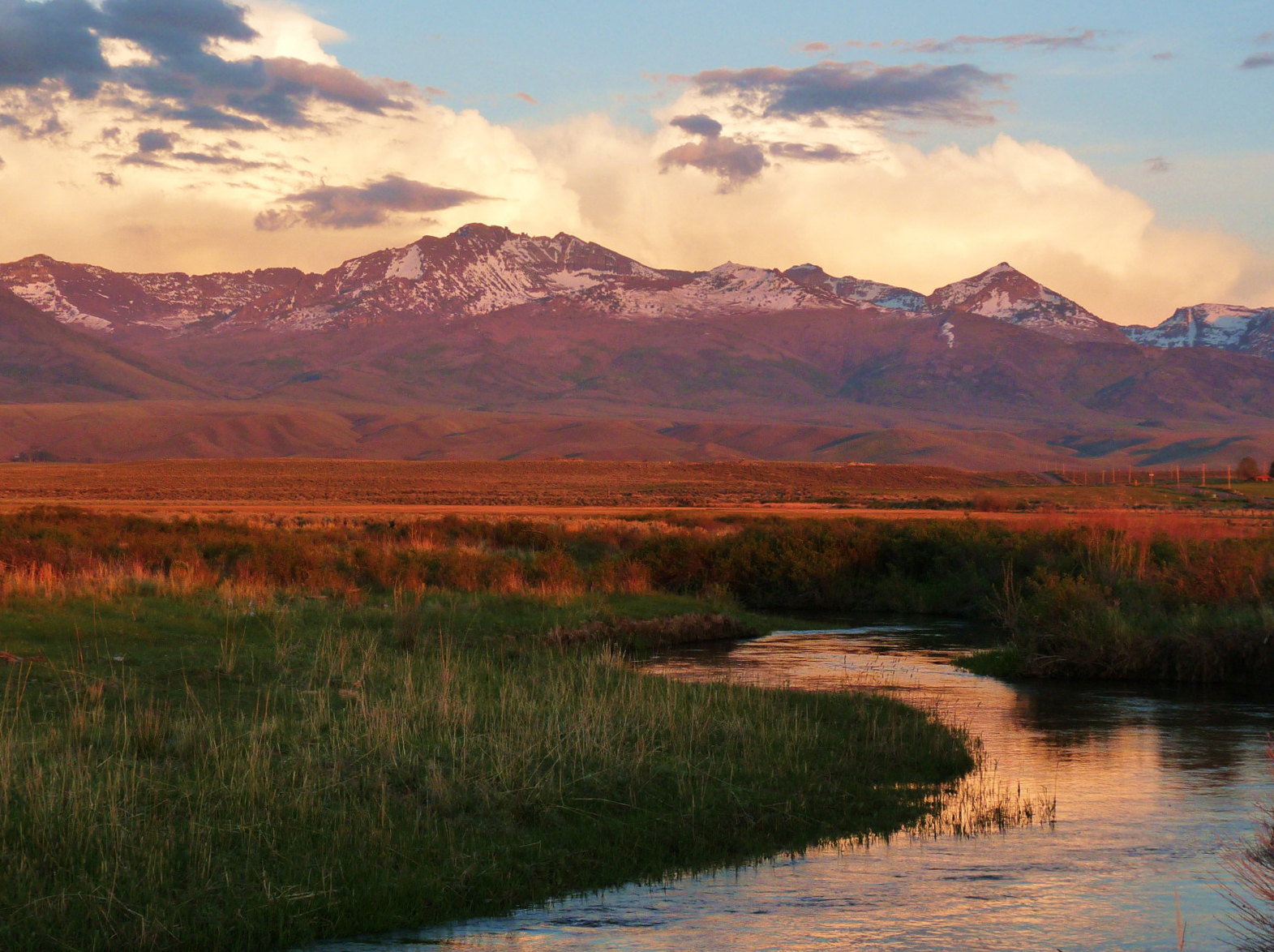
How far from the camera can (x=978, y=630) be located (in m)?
35.2

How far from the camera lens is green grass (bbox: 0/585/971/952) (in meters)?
11.6

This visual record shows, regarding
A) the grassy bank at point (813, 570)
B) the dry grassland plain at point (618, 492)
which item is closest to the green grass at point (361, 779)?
the grassy bank at point (813, 570)

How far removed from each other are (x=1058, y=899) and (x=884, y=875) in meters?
1.63

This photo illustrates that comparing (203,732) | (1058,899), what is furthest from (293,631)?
(1058,899)

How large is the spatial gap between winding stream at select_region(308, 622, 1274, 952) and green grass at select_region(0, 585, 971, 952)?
0.63m

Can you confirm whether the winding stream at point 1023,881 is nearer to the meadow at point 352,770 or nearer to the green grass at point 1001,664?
the meadow at point 352,770

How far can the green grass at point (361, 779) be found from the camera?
11.6 metres

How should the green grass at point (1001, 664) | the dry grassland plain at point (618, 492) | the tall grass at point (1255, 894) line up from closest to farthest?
1. the tall grass at point (1255, 894)
2. the green grass at point (1001, 664)
3. the dry grassland plain at point (618, 492)

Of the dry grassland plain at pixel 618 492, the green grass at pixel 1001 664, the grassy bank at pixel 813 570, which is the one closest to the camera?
the grassy bank at pixel 813 570

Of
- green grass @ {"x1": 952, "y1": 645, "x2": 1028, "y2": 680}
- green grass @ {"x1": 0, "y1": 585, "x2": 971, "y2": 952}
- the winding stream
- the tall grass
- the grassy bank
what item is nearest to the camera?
the tall grass

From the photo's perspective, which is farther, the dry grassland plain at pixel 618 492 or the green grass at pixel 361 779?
the dry grassland plain at pixel 618 492

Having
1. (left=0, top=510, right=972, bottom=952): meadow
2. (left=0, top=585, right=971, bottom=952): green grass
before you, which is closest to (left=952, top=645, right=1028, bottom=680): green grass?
(left=0, top=510, right=972, bottom=952): meadow

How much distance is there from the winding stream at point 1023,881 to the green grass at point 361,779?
63cm

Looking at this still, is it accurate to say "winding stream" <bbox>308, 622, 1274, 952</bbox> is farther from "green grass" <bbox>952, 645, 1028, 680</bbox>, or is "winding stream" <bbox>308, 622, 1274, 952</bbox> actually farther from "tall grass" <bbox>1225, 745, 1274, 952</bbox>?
"green grass" <bbox>952, 645, 1028, 680</bbox>
